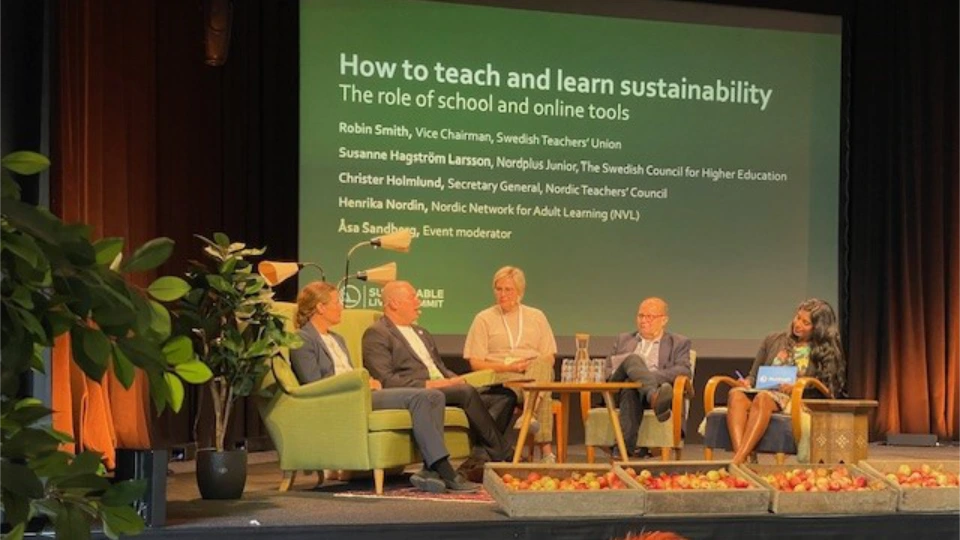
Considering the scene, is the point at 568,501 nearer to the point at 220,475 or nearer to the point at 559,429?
the point at 220,475

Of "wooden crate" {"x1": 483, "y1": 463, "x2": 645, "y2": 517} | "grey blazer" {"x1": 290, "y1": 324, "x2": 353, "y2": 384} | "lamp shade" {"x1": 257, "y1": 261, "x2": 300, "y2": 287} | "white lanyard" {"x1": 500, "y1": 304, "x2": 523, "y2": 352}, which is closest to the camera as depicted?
"wooden crate" {"x1": 483, "y1": 463, "x2": 645, "y2": 517}

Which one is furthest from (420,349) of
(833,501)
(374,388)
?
(833,501)

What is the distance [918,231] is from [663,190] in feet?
6.02

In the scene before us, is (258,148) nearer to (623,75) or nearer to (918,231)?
(623,75)

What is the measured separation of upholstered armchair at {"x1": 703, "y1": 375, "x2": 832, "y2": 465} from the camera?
597cm

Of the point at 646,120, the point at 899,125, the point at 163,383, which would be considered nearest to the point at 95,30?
the point at 646,120

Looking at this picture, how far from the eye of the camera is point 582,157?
26.3 ft

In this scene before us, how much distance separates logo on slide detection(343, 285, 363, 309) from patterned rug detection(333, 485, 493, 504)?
2.21 meters

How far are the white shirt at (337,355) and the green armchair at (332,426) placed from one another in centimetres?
25

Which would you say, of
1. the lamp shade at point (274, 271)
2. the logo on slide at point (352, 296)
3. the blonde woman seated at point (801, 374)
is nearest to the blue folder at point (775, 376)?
the blonde woman seated at point (801, 374)

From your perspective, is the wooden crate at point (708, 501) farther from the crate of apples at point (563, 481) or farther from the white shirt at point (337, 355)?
the white shirt at point (337, 355)

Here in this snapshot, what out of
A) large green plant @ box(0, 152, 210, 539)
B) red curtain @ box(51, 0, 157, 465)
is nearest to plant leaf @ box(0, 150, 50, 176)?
large green plant @ box(0, 152, 210, 539)

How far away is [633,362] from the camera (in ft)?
21.9

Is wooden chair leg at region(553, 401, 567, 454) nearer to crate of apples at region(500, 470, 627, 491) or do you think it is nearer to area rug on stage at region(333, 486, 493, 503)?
area rug on stage at region(333, 486, 493, 503)
